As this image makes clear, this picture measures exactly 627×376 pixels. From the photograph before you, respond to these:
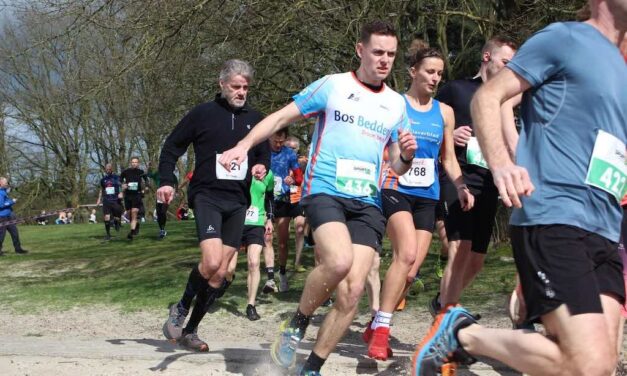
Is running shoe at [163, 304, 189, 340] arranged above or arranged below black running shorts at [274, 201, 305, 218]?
below

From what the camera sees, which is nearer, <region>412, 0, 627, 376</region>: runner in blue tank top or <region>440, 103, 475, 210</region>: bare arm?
<region>412, 0, 627, 376</region>: runner in blue tank top

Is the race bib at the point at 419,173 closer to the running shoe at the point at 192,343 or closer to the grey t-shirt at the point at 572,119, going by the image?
the running shoe at the point at 192,343

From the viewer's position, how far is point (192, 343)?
619 cm

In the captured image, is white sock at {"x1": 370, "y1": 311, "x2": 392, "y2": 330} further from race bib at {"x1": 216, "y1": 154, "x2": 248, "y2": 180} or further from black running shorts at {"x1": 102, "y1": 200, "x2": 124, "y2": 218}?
black running shorts at {"x1": 102, "y1": 200, "x2": 124, "y2": 218}

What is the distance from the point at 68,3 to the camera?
12.8 metres

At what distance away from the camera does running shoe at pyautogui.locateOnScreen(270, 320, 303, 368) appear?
488cm

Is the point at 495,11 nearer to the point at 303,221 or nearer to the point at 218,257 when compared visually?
the point at 303,221

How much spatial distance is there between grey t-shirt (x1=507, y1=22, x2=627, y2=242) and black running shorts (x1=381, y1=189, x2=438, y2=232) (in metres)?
2.79

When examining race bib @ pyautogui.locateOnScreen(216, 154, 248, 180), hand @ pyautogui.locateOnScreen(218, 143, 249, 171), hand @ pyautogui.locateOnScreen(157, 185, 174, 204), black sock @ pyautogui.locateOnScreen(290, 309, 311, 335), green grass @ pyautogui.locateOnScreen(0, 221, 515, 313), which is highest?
hand @ pyautogui.locateOnScreen(218, 143, 249, 171)

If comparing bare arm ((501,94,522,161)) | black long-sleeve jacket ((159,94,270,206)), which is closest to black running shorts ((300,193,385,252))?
bare arm ((501,94,522,161))

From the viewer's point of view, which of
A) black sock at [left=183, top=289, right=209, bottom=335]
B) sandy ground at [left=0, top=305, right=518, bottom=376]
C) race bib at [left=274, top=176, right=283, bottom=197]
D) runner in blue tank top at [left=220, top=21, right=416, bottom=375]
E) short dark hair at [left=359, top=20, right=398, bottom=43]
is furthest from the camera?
race bib at [left=274, top=176, right=283, bottom=197]

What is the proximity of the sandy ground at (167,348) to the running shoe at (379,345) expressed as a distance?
48 mm

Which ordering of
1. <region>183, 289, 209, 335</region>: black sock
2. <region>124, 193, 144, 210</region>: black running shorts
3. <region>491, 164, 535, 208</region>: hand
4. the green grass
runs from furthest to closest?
<region>124, 193, 144, 210</region>: black running shorts → the green grass → <region>183, 289, 209, 335</region>: black sock → <region>491, 164, 535, 208</region>: hand

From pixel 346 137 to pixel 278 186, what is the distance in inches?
224
